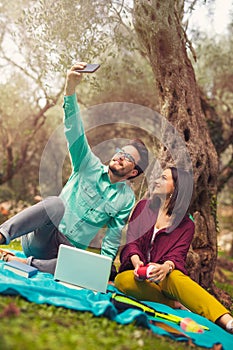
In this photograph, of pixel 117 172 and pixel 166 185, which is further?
pixel 117 172

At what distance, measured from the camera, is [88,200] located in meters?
5.11

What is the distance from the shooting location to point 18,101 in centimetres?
1289

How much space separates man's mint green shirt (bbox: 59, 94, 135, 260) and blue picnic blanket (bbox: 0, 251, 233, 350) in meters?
0.95

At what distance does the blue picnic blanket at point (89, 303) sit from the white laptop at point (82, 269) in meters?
0.14

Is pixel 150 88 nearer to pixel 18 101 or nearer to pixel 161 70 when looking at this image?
pixel 18 101

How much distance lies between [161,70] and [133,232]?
2934 mm

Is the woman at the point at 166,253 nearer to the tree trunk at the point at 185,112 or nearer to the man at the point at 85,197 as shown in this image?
the man at the point at 85,197

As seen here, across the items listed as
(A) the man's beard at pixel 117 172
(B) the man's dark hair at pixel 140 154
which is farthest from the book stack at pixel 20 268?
(B) the man's dark hair at pixel 140 154

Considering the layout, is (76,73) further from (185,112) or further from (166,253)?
(185,112)

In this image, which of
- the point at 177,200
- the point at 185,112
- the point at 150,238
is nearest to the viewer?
the point at 150,238

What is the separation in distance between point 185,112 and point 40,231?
3129mm

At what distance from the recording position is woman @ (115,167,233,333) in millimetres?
4230

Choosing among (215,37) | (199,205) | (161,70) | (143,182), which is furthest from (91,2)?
(215,37)

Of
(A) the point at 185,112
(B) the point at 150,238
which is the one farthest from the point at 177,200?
(A) the point at 185,112
